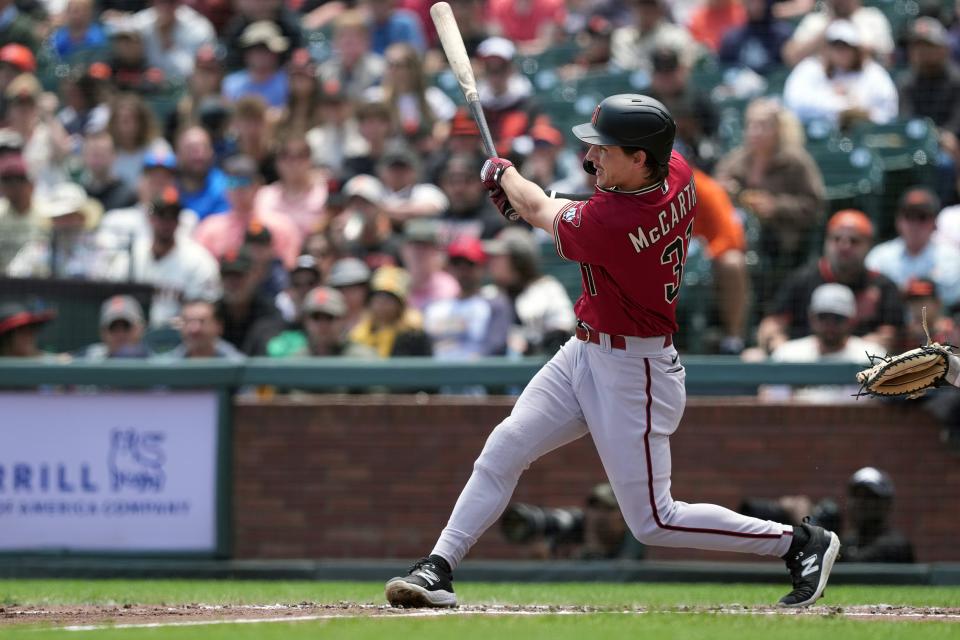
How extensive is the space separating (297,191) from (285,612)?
5909 mm

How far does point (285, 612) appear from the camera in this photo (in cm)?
541

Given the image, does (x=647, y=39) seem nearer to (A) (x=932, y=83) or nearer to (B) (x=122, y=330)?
(A) (x=932, y=83)

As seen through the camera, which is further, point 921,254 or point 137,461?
point 921,254

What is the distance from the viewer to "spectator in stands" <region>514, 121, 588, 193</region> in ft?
34.4

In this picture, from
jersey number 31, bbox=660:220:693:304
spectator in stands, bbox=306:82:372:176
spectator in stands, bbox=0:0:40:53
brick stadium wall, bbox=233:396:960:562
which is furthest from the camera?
spectator in stands, bbox=0:0:40:53

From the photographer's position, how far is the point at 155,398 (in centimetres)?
868

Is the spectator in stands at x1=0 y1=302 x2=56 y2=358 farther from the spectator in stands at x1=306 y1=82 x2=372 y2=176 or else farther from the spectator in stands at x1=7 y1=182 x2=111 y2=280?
the spectator in stands at x1=306 y1=82 x2=372 y2=176

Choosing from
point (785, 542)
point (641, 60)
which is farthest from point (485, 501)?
point (641, 60)

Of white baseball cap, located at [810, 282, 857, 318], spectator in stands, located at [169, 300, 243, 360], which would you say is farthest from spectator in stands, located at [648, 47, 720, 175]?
spectator in stands, located at [169, 300, 243, 360]

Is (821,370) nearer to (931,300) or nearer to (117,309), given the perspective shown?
(931,300)

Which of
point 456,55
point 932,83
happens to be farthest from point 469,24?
point 456,55

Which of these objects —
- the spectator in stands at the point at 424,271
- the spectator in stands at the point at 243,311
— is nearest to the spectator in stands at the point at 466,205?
the spectator in stands at the point at 424,271

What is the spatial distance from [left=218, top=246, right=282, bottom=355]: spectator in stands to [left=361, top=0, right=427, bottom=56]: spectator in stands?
12.0 feet

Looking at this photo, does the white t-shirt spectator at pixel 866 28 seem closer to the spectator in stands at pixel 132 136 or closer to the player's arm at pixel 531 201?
the spectator in stands at pixel 132 136
